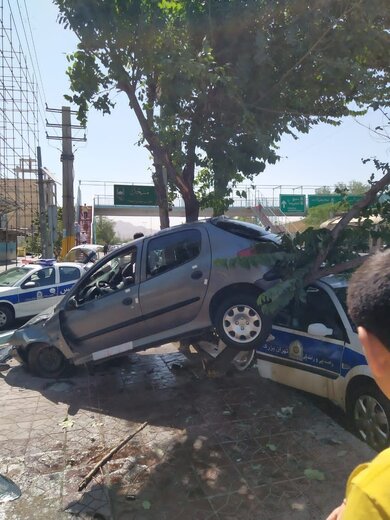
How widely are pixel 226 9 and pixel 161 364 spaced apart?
16.6 feet

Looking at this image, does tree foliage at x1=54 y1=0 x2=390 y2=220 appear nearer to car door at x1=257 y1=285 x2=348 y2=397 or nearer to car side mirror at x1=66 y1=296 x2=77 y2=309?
car door at x1=257 y1=285 x2=348 y2=397

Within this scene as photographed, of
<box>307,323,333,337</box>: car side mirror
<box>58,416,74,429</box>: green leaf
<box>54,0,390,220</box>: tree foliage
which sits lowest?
<box>58,416,74,429</box>: green leaf

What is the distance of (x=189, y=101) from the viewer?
5082 millimetres

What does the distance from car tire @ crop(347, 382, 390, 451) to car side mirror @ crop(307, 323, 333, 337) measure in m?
0.61

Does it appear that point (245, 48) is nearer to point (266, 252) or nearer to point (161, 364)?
point (266, 252)

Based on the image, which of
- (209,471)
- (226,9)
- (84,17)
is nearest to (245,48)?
(226,9)

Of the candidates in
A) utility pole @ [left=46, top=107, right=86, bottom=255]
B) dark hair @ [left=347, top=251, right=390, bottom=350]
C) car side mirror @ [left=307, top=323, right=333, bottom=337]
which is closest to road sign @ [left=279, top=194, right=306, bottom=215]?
utility pole @ [left=46, top=107, right=86, bottom=255]

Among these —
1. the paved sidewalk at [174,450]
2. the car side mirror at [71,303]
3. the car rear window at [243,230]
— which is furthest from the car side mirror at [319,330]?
the car side mirror at [71,303]

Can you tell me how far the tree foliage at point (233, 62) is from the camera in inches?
177

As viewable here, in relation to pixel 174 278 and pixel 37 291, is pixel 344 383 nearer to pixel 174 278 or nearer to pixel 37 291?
pixel 174 278

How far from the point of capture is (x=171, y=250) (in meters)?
5.39

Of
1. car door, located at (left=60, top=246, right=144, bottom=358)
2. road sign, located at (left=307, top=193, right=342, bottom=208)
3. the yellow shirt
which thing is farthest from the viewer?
road sign, located at (left=307, top=193, right=342, bottom=208)

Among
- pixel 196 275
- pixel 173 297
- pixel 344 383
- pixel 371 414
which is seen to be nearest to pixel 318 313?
pixel 344 383

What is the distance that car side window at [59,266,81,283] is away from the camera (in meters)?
11.3
